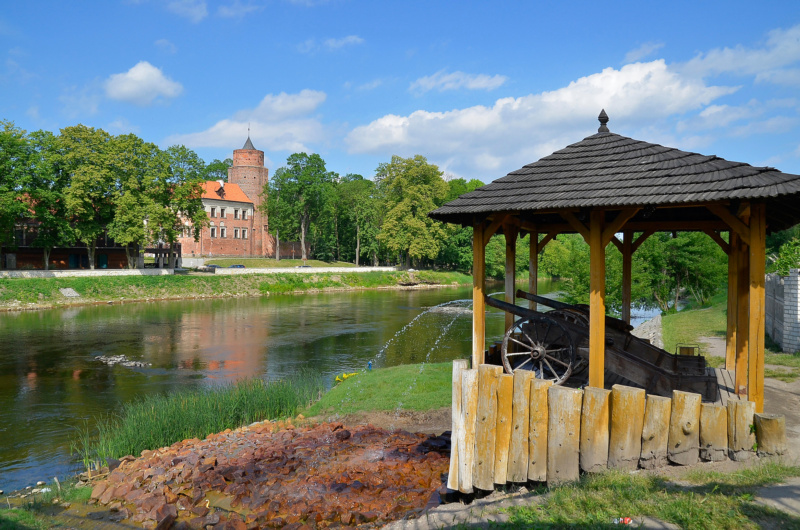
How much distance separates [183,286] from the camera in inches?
1725

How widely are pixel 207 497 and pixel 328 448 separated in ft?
6.75

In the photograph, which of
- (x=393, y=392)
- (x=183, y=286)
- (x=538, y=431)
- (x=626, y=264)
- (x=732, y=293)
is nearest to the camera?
(x=538, y=431)

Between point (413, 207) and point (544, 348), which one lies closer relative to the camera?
point (544, 348)

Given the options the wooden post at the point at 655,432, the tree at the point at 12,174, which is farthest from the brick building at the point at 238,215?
the wooden post at the point at 655,432

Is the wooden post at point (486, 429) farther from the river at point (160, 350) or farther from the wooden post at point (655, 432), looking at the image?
the river at point (160, 350)

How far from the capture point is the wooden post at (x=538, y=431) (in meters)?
6.10

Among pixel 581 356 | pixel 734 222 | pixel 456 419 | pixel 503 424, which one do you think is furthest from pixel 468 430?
pixel 734 222

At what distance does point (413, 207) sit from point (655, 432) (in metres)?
56.5

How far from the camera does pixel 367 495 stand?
7.64 m

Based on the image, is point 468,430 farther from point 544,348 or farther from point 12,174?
point 12,174

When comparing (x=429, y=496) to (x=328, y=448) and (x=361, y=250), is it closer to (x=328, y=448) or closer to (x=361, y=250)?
(x=328, y=448)

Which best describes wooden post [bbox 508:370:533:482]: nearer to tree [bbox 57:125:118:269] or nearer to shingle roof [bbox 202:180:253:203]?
tree [bbox 57:125:118:269]

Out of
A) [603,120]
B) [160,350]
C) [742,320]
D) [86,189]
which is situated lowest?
[160,350]

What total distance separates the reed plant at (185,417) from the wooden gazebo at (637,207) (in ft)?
18.8
